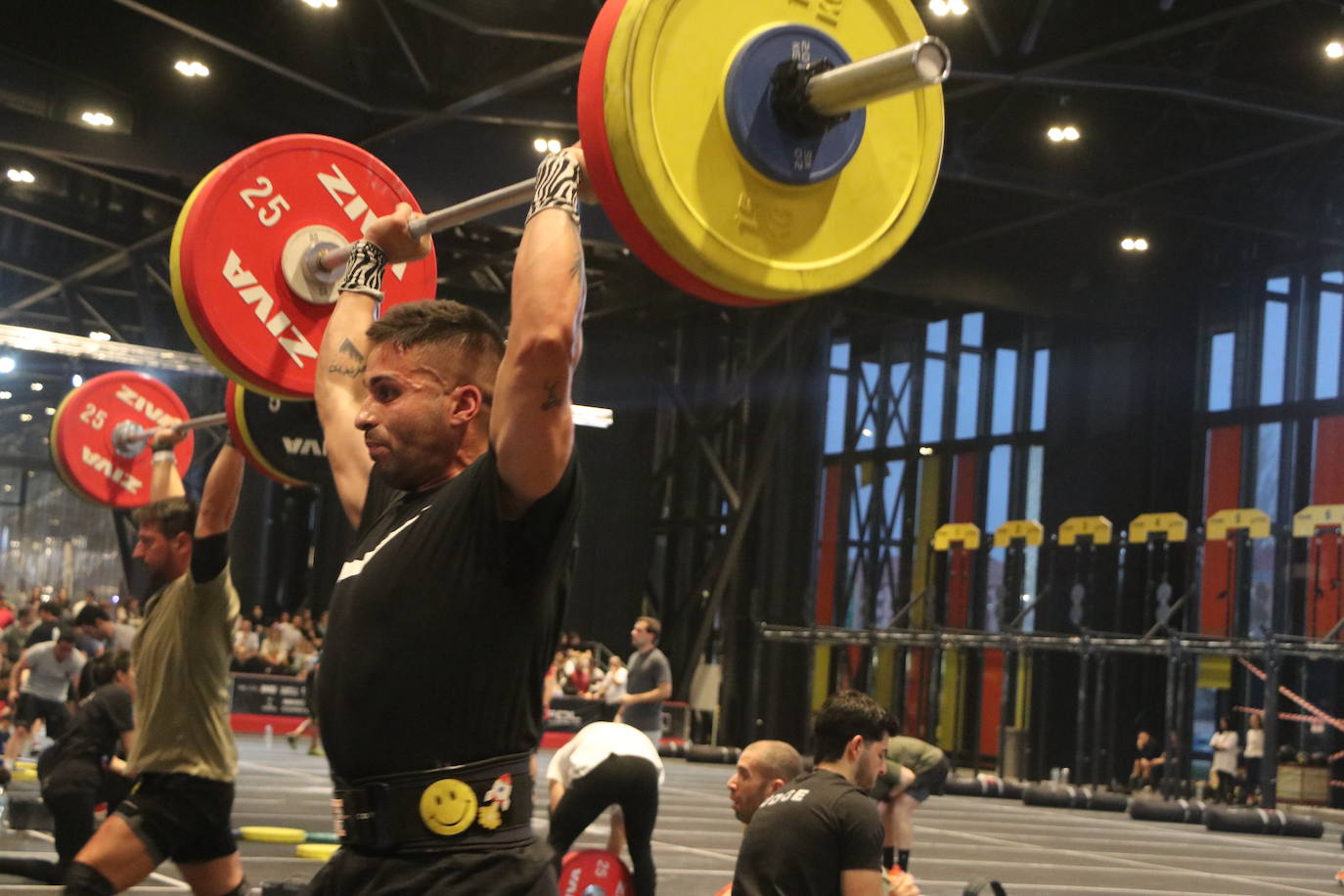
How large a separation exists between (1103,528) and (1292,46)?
Result: 193 inches

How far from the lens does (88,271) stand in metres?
20.0

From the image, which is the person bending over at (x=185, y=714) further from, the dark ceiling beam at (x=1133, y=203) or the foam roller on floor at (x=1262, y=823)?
the dark ceiling beam at (x=1133, y=203)

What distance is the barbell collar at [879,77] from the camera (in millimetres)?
2238

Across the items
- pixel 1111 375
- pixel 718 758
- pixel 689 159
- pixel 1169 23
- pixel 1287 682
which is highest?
pixel 1169 23

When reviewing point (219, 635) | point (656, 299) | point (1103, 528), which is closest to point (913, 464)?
point (656, 299)

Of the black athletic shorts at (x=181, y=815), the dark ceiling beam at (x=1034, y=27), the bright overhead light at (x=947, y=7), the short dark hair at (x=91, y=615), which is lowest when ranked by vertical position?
the black athletic shorts at (x=181, y=815)

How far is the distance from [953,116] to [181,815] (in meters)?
12.1

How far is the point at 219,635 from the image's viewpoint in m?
4.11

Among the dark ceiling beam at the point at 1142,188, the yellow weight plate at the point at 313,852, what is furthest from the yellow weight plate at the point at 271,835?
the dark ceiling beam at the point at 1142,188

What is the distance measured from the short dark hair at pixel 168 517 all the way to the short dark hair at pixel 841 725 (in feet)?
5.83

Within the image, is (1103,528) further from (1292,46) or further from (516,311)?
(516,311)

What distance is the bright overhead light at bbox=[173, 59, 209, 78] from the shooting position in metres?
13.4

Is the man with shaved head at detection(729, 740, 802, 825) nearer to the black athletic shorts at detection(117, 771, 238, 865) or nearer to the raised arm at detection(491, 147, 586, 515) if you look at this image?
the black athletic shorts at detection(117, 771, 238, 865)

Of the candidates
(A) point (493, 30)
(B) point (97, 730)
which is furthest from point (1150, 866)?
(A) point (493, 30)
